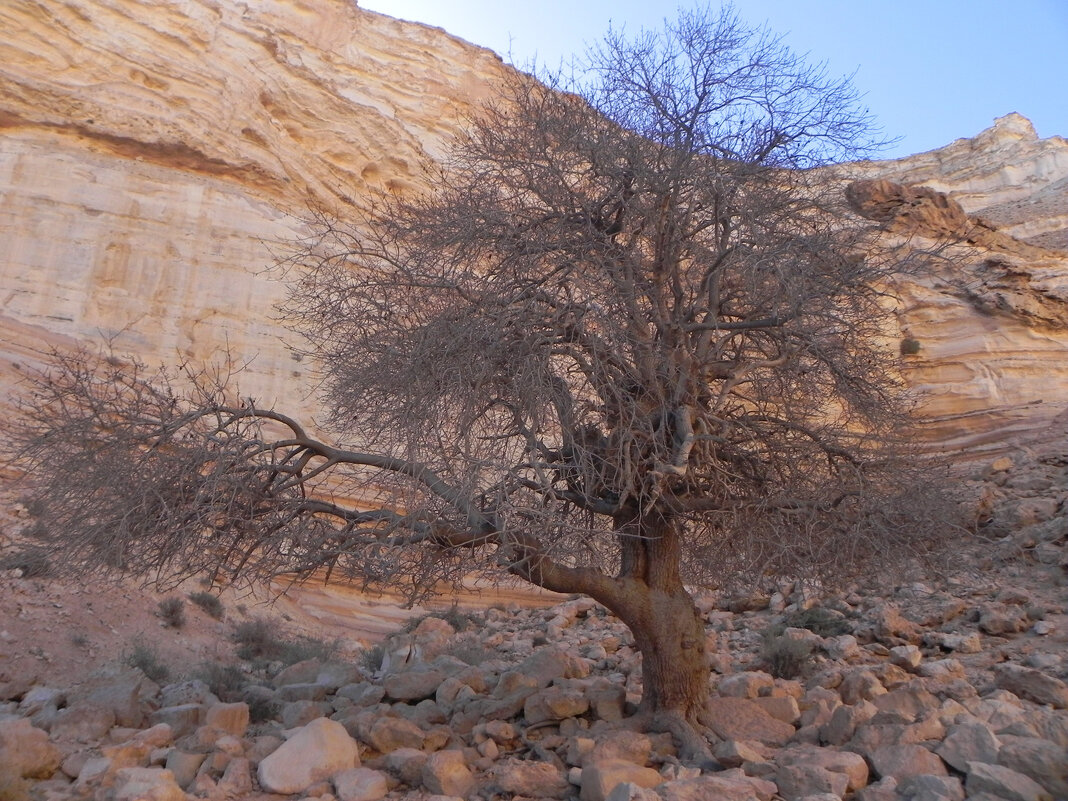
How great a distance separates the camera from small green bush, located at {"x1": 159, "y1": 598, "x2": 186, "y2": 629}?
38.1 ft

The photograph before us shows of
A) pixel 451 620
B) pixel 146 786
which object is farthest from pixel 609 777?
pixel 451 620

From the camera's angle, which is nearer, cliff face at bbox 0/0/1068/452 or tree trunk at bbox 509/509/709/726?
tree trunk at bbox 509/509/709/726

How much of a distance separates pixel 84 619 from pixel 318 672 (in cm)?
334

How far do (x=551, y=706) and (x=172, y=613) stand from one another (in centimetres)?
709

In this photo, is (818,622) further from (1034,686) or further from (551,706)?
(551,706)

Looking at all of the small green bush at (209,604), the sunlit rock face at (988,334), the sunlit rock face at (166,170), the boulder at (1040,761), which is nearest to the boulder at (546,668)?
the boulder at (1040,761)

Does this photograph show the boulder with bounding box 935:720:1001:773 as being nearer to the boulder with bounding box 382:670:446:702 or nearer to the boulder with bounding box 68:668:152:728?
the boulder with bounding box 382:670:446:702

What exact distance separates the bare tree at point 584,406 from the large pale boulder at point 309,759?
3.55 feet

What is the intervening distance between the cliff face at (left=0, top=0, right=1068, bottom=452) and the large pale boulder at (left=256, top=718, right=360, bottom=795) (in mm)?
10786

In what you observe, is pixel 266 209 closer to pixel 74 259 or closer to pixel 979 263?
pixel 74 259

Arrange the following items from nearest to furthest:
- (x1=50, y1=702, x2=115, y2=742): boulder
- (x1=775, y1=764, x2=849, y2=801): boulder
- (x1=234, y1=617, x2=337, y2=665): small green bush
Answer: (x1=775, y1=764, x2=849, y2=801): boulder, (x1=50, y1=702, x2=115, y2=742): boulder, (x1=234, y1=617, x2=337, y2=665): small green bush

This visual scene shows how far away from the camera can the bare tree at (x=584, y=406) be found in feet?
19.2

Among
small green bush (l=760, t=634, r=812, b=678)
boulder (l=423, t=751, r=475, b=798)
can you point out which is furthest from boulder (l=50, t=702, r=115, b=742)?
small green bush (l=760, t=634, r=812, b=678)

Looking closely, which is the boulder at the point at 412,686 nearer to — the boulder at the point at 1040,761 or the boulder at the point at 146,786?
the boulder at the point at 146,786
